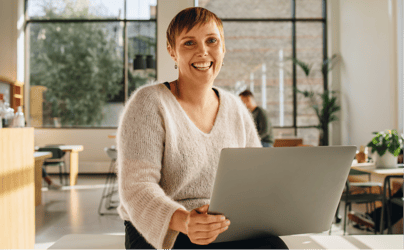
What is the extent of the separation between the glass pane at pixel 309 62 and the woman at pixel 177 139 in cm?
681

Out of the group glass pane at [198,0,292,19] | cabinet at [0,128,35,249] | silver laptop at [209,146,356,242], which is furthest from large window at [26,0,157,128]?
silver laptop at [209,146,356,242]

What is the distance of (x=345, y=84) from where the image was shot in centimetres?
716

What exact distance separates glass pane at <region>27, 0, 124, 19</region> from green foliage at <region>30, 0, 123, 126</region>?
0.09 ft

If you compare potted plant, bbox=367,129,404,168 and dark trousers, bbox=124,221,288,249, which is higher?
potted plant, bbox=367,129,404,168

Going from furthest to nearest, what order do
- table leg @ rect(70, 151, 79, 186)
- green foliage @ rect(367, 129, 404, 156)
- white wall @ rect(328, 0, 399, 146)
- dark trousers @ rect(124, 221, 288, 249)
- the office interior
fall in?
1. table leg @ rect(70, 151, 79, 186)
2. white wall @ rect(328, 0, 399, 146)
3. the office interior
4. green foliage @ rect(367, 129, 404, 156)
5. dark trousers @ rect(124, 221, 288, 249)

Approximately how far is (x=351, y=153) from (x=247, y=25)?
23.9 ft

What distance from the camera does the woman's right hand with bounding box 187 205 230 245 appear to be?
796mm

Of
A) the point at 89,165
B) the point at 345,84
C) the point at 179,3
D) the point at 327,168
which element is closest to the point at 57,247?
the point at 327,168

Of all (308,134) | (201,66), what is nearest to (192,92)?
(201,66)

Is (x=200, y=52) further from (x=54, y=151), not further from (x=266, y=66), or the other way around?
(x=266, y=66)

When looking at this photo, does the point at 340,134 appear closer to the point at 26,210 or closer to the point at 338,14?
the point at 338,14

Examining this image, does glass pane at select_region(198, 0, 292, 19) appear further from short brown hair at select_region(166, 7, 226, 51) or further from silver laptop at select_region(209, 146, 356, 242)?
silver laptop at select_region(209, 146, 356, 242)

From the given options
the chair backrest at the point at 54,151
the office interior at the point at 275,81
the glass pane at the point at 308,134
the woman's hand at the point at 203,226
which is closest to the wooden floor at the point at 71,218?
the office interior at the point at 275,81

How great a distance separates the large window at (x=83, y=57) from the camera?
7715mm
